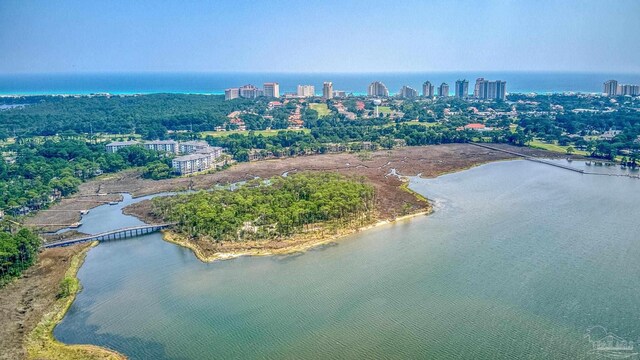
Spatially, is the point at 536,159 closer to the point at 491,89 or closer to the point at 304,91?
the point at 491,89

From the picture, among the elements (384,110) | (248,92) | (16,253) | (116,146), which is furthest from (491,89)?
(16,253)

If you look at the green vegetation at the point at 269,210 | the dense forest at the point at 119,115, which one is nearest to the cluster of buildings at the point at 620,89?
the dense forest at the point at 119,115

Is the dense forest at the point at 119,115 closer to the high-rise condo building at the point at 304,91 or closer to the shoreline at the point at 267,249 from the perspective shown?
the high-rise condo building at the point at 304,91

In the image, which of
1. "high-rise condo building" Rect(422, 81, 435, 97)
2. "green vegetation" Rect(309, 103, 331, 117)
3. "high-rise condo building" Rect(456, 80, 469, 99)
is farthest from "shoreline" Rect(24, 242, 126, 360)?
"high-rise condo building" Rect(456, 80, 469, 99)

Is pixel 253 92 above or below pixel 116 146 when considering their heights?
above

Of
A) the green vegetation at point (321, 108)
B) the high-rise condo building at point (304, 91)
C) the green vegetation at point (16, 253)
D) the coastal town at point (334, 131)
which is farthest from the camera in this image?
the high-rise condo building at point (304, 91)

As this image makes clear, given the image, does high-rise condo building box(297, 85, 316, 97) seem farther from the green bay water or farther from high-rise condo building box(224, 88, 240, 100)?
the green bay water

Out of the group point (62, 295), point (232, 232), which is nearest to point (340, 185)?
point (232, 232)
